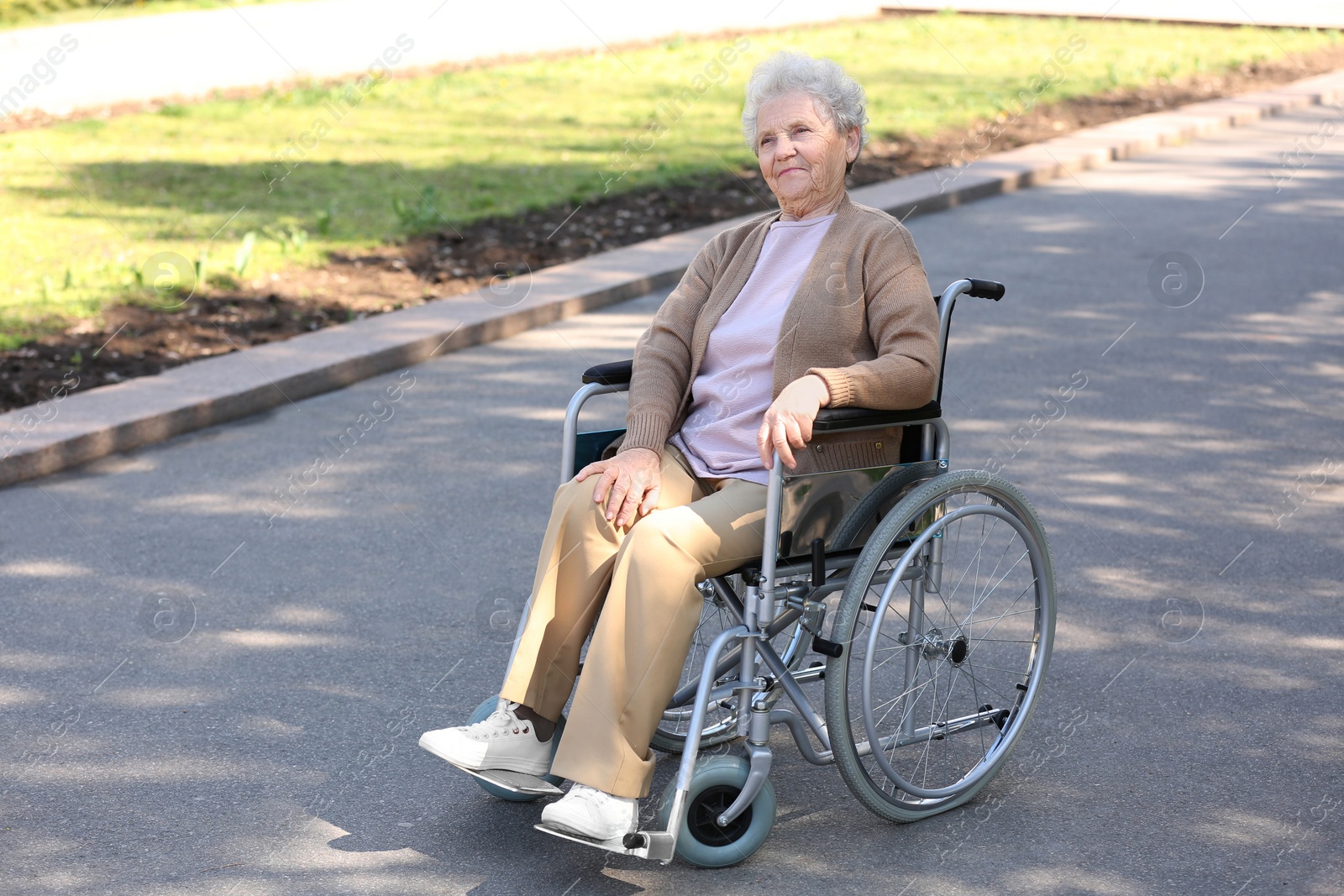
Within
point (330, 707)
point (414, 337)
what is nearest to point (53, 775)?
point (330, 707)

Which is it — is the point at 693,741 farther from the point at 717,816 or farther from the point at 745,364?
the point at 745,364

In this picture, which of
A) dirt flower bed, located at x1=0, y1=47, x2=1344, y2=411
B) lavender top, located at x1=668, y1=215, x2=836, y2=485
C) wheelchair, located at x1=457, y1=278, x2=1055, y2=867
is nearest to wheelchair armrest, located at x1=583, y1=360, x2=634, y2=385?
wheelchair, located at x1=457, y1=278, x2=1055, y2=867

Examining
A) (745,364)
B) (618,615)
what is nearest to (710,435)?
(745,364)

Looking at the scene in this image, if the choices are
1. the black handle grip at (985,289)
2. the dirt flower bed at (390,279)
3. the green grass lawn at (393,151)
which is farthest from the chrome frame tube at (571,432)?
the green grass lawn at (393,151)

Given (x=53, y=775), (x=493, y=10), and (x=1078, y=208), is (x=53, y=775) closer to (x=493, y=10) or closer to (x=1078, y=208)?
(x=1078, y=208)

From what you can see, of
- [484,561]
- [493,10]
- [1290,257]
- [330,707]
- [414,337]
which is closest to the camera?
[330,707]

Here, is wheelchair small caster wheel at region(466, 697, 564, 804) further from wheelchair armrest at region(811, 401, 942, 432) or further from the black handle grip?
the black handle grip

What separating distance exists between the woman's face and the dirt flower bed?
2591 millimetres

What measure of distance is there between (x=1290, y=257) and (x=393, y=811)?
276 inches

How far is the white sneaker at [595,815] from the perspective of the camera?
9.10 feet

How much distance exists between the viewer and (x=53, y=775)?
3.35 metres

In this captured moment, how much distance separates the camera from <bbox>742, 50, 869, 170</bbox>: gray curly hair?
3213mm

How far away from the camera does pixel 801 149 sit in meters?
3.23

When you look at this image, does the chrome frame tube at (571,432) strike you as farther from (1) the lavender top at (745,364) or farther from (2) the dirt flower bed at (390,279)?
(2) the dirt flower bed at (390,279)
